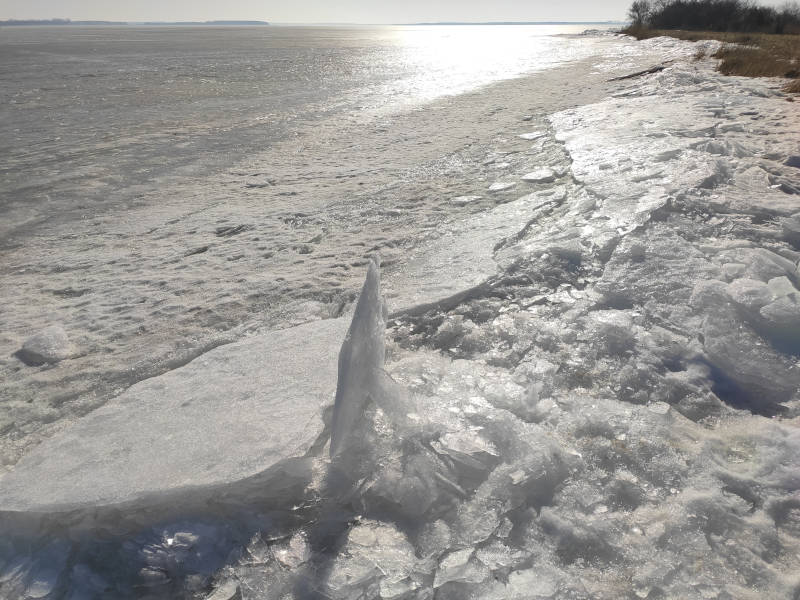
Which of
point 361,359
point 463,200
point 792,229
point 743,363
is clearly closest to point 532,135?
point 463,200

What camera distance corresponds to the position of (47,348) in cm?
183

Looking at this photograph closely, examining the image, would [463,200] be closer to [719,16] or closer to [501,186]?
[501,186]

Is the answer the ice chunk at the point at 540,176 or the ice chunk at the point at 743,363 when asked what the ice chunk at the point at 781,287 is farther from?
the ice chunk at the point at 540,176

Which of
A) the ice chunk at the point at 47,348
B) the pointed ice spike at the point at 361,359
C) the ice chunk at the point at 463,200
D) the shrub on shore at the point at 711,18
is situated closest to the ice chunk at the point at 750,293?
the pointed ice spike at the point at 361,359

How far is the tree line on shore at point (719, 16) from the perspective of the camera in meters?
29.6

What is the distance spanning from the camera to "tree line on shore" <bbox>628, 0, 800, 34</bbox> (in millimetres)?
29562

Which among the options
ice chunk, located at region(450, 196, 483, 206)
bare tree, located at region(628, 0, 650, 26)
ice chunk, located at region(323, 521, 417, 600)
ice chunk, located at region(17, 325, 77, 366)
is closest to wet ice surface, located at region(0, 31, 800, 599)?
ice chunk, located at region(323, 521, 417, 600)

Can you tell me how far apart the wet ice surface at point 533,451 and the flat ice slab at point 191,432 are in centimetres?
4

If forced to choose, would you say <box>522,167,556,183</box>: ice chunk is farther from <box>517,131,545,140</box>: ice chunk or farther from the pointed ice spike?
the pointed ice spike

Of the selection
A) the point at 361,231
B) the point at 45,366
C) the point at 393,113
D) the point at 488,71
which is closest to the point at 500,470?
the point at 45,366

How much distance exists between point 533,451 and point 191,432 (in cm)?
93

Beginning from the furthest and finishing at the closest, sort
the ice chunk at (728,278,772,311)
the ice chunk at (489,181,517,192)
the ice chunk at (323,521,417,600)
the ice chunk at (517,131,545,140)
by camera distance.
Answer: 1. the ice chunk at (517,131,545,140)
2. the ice chunk at (489,181,517,192)
3. the ice chunk at (728,278,772,311)
4. the ice chunk at (323,521,417,600)

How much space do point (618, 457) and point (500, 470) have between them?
0.97 ft

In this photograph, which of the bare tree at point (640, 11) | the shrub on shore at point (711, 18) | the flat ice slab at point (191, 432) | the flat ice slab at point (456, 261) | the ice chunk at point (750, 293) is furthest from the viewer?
the bare tree at point (640, 11)
